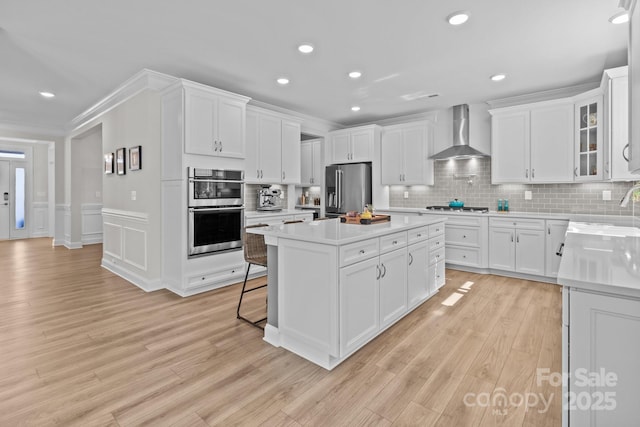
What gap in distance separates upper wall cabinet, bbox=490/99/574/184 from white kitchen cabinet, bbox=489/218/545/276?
2.16ft

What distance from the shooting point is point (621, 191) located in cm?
409

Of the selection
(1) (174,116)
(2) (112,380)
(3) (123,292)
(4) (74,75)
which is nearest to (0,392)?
(2) (112,380)

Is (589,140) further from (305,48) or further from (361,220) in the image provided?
(305,48)

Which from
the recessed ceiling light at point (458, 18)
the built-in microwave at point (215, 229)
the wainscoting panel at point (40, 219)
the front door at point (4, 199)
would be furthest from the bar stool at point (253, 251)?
the front door at point (4, 199)

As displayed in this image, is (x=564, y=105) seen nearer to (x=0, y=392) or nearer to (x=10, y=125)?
(x=0, y=392)

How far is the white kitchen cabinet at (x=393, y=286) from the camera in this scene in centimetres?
260

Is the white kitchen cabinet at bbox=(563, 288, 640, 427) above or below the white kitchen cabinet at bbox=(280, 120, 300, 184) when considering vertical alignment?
below

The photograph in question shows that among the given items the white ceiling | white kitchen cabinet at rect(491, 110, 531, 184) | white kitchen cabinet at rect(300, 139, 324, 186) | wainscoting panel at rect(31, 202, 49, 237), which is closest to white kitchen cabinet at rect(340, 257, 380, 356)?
the white ceiling

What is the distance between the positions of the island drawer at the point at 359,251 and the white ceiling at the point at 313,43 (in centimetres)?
187

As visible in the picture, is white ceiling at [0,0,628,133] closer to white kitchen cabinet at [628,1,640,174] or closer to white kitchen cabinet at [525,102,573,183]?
white kitchen cabinet at [525,102,573,183]

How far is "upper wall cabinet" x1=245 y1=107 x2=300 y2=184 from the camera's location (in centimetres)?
486

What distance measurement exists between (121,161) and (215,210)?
177cm

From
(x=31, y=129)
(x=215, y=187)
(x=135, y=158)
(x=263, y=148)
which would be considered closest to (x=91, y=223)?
(x=31, y=129)

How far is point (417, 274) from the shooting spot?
3182 mm
